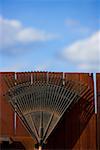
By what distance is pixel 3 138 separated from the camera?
1169 centimetres

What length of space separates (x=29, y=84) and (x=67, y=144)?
157 centimetres

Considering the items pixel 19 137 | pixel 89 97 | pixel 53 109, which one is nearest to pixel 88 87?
pixel 89 97

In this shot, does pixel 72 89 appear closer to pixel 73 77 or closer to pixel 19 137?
pixel 73 77

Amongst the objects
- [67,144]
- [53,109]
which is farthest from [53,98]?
[67,144]

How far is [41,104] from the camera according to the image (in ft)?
37.4

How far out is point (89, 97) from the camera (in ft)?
38.7

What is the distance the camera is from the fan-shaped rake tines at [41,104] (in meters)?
11.4

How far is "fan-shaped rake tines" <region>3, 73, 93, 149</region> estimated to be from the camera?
1140cm

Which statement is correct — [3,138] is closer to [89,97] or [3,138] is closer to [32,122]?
[32,122]

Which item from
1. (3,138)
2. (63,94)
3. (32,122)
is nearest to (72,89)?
(63,94)

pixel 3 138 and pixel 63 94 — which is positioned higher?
pixel 63 94

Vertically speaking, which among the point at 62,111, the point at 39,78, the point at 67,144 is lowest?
the point at 67,144

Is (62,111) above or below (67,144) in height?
above

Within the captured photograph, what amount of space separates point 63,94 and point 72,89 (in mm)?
244
